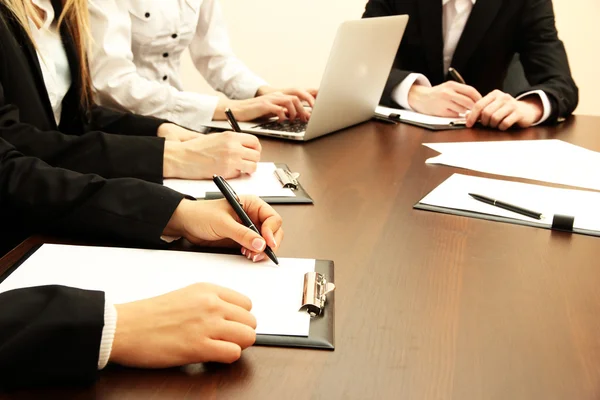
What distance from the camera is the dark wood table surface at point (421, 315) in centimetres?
52

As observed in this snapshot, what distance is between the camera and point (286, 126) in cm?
146

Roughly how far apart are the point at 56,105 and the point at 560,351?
3.32 ft

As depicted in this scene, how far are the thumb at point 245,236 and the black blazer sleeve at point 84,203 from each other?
93 mm

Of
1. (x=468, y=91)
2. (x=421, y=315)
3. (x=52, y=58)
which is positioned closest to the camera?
(x=421, y=315)

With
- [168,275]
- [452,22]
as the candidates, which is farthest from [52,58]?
[452,22]

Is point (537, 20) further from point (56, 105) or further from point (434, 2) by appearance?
point (56, 105)

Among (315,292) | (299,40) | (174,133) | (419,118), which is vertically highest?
(315,292)

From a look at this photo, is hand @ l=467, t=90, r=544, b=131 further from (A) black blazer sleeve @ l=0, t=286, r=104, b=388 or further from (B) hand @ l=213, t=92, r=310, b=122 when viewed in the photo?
(A) black blazer sleeve @ l=0, t=286, r=104, b=388

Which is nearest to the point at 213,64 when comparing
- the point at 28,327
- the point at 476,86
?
the point at 476,86

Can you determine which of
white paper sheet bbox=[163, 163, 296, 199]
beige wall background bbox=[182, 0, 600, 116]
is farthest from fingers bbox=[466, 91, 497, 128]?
beige wall background bbox=[182, 0, 600, 116]

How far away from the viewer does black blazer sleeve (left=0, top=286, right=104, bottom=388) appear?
508 millimetres

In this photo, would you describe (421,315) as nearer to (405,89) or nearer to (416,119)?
(416,119)

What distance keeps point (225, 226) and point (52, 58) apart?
2.22 feet

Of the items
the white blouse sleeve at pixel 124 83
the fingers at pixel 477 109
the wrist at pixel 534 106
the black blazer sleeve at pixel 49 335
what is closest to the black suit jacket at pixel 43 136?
the white blouse sleeve at pixel 124 83
